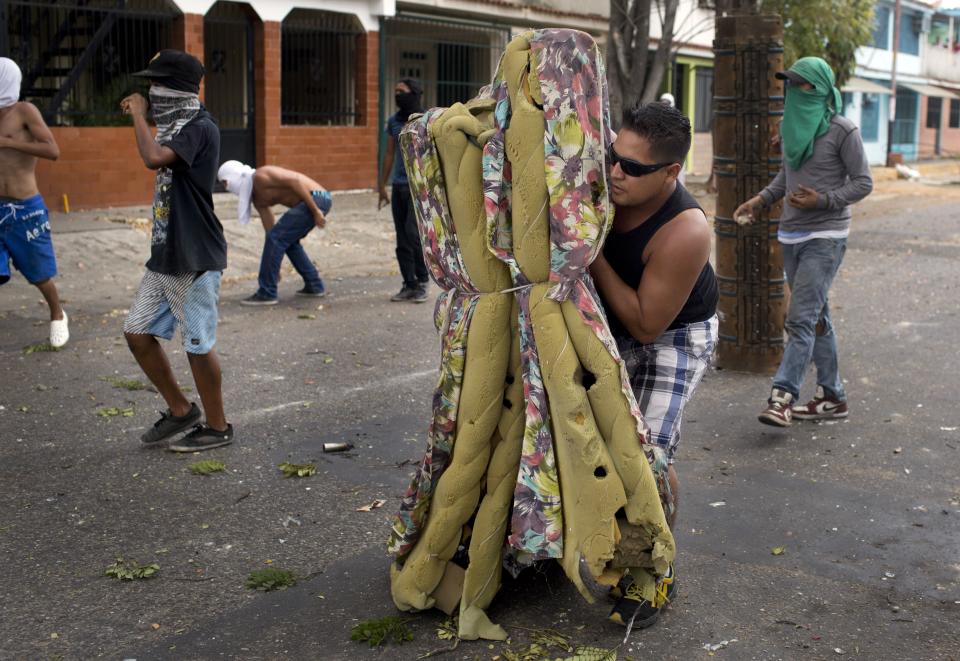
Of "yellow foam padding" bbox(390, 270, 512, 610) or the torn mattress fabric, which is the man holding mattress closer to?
the torn mattress fabric

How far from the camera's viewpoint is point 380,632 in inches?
143

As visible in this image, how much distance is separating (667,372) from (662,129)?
0.84 metres

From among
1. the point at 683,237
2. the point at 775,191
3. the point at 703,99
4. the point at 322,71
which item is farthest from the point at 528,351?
the point at 703,99

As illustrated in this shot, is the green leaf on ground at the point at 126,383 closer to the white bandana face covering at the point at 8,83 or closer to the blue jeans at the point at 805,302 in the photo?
the white bandana face covering at the point at 8,83

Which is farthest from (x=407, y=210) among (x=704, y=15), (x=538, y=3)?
(x=704, y=15)

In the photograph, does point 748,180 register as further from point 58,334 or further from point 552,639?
point 58,334

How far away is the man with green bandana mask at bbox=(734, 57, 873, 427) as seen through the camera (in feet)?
19.7

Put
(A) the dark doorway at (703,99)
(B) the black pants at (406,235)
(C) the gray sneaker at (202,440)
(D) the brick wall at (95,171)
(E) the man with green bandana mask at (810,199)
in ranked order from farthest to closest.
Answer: (A) the dark doorway at (703,99)
(D) the brick wall at (95,171)
(B) the black pants at (406,235)
(E) the man with green bandana mask at (810,199)
(C) the gray sneaker at (202,440)

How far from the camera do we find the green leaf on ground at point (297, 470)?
528cm

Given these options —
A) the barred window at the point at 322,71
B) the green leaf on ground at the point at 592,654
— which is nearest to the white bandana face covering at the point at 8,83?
the green leaf on ground at the point at 592,654

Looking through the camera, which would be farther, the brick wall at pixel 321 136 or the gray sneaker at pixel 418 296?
the brick wall at pixel 321 136

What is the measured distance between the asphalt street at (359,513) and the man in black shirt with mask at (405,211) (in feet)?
4.46

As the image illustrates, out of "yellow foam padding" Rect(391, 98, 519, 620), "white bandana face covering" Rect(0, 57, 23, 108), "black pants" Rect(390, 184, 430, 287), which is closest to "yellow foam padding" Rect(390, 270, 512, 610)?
"yellow foam padding" Rect(391, 98, 519, 620)

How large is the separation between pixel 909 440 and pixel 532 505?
10.6 ft
